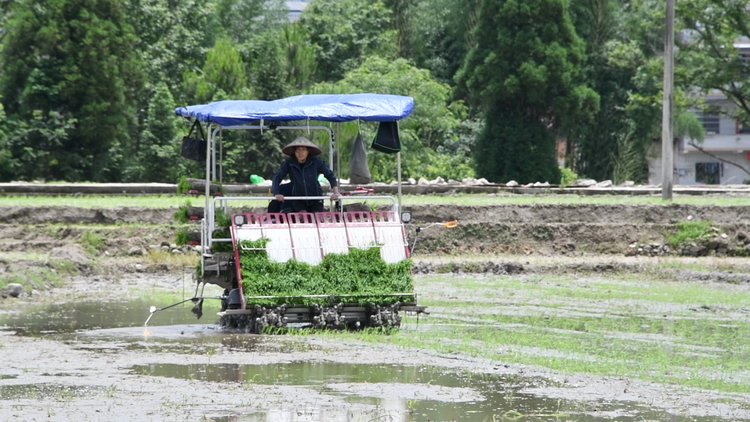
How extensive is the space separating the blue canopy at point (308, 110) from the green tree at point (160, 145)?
30.1m

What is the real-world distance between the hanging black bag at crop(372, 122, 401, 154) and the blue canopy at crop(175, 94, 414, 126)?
10.8 inches

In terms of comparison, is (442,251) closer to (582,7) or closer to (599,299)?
(599,299)

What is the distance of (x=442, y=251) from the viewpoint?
96.9ft

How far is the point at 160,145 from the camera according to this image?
4731 cm

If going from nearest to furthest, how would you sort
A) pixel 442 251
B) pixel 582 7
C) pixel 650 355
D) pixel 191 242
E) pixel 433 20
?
1. pixel 650 355
2. pixel 191 242
3. pixel 442 251
4. pixel 582 7
5. pixel 433 20

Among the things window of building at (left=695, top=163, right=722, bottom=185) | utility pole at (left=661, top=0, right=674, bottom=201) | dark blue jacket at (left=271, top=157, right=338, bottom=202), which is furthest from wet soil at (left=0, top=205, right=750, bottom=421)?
window of building at (left=695, top=163, right=722, bottom=185)

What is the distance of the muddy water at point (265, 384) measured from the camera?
408 inches

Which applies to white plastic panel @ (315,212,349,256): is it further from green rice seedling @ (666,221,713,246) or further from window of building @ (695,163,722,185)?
window of building @ (695,163,722,185)

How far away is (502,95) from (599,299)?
3132 cm

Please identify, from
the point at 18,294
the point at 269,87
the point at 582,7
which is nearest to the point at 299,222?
the point at 18,294

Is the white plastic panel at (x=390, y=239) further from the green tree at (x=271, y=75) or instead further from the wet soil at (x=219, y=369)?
the green tree at (x=271, y=75)

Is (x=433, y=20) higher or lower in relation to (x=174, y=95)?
higher

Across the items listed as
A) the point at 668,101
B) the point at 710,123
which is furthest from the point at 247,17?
the point at 668,101

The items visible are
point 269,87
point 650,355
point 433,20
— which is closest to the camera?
point 650,355
